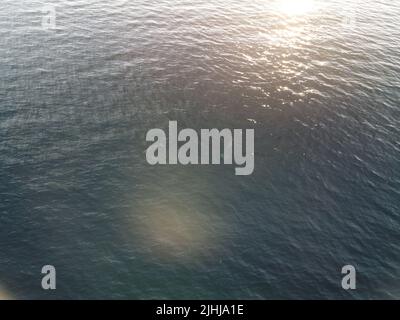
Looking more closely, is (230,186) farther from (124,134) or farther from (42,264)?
(42,264)

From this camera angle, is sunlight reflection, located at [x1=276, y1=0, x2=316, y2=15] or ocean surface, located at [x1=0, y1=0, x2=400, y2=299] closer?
Answer: ocean surface, located at [x1=0, y1=0, x2=400, y2=299]

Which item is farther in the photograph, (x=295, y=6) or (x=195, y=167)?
(x=295, y=6)

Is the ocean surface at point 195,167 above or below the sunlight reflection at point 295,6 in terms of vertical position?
below

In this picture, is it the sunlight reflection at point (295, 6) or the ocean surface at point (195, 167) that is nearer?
the ocean surface at point (195, 167)

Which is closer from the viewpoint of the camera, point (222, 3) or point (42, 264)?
point (42, 264)

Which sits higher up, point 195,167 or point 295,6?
point 295,6

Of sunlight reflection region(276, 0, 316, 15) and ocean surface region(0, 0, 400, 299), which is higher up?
sunlight reflection region(276, 0, 316, 15)
